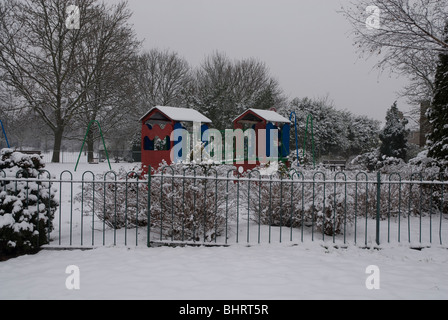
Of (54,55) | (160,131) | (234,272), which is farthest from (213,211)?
(54,55)

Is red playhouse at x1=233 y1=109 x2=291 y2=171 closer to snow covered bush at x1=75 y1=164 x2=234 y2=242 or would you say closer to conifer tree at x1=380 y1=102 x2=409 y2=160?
snow covered bush at x1=75 y1=164 x2=234 y2=242

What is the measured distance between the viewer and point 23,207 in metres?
5.21

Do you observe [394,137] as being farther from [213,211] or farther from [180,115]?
[213,211]

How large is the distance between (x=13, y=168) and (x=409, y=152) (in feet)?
82.8

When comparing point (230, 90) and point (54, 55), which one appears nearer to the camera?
point (54, 55)

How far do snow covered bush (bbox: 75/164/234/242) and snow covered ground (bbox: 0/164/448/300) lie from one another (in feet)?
1.39

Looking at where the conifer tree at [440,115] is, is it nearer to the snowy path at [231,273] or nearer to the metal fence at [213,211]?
the metal fence at [213,211]

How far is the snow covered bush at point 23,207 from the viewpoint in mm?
4953

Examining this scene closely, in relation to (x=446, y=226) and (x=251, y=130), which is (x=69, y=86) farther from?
(x=446, y=226)

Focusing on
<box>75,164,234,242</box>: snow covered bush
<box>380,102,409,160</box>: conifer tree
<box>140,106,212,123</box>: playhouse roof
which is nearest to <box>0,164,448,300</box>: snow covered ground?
<box>75,164,234,242</box>: snow covered bush

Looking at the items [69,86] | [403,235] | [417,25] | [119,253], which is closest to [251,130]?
[417,25]

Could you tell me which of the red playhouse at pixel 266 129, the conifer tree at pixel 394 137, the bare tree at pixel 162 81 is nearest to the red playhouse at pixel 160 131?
the red playhouse at pixel 266 129

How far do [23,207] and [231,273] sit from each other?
3194 millimetres
